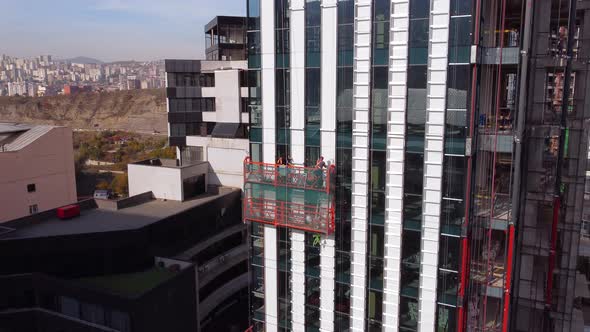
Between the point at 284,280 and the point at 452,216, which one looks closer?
the point at 452,216

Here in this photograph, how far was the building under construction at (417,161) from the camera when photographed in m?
15.3

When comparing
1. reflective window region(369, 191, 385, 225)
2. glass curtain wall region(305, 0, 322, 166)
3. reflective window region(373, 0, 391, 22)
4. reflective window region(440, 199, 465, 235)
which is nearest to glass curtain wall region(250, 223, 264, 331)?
glass curtain wall region(305, 0, 322, 166)

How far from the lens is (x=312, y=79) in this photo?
57.3 ft

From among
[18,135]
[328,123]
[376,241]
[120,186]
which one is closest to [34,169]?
[18,135]

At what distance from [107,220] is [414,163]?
745 inches

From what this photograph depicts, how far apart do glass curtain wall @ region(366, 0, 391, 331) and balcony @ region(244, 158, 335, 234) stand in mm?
1568

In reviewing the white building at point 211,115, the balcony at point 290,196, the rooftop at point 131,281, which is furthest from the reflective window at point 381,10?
the white building at point 211,115

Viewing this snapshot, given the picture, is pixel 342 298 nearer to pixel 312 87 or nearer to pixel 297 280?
pixel 297 280

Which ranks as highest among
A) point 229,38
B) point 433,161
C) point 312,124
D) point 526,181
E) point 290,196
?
point 229,38

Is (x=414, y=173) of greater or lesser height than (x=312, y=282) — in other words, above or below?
above

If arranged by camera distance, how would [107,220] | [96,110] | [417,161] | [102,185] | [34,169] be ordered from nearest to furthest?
[417,161], [107,220], [34,169], [102,185], [96,110]

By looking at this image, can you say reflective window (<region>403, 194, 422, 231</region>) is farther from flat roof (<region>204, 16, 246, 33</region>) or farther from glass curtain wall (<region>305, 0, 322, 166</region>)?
flat roof (<region>204, 16, 246, 33</region>)

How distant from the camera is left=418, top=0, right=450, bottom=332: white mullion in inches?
597

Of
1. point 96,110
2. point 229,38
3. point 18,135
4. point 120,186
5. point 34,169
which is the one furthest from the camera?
point 96,110
